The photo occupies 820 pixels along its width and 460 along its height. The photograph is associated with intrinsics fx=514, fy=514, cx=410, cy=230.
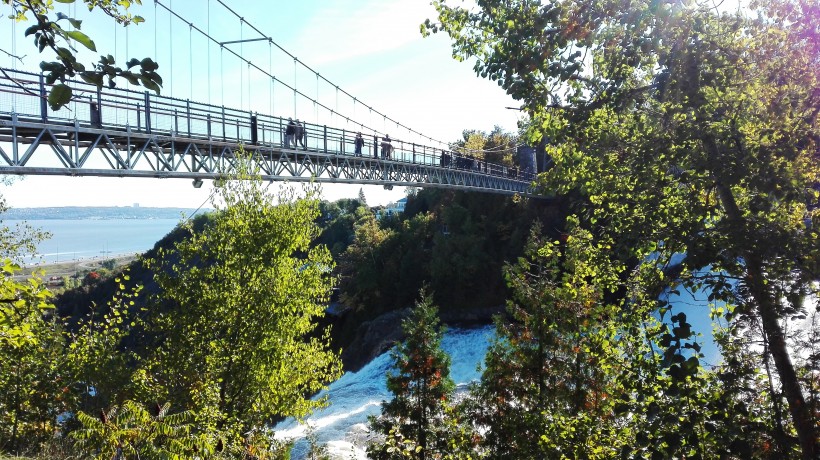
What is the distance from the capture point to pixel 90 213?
167375 mm

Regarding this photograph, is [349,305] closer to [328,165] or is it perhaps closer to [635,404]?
[328,165]

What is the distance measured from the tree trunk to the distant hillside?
133m

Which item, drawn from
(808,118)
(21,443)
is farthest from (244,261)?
(808,118)

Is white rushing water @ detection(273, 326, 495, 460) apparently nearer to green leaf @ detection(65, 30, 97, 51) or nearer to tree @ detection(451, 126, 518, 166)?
green leaf @ detection(65, 30, 97, 51)

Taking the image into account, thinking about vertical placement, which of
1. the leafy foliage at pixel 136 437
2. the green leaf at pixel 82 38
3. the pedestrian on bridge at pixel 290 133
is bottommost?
the leafy foliage at pixel 136 437

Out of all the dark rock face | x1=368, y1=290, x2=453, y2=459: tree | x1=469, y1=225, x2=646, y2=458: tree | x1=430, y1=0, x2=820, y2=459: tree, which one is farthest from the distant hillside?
x1=430, y1=0, x2=820, y2=459: tree

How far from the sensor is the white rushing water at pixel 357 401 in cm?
1689

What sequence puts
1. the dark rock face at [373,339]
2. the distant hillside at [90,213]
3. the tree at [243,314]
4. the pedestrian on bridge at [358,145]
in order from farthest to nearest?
the distant hillside at [90,213] → the dark rock face at [373,339] → the pedestrian on bridge at [358,145] → the tree at [243,314]

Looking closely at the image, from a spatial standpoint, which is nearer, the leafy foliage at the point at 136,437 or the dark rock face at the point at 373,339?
the leafy foliage at the point at 136,437

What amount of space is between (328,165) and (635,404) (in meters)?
18.9

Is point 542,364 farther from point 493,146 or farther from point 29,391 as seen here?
point 493,146

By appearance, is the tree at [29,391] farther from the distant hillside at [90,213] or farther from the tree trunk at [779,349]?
the distant hillside at [90,213]

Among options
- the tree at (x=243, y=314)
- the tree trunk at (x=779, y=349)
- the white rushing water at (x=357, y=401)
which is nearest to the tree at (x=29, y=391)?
the tree at (x=243, y=314)

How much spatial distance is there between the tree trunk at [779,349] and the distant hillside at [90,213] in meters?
133
